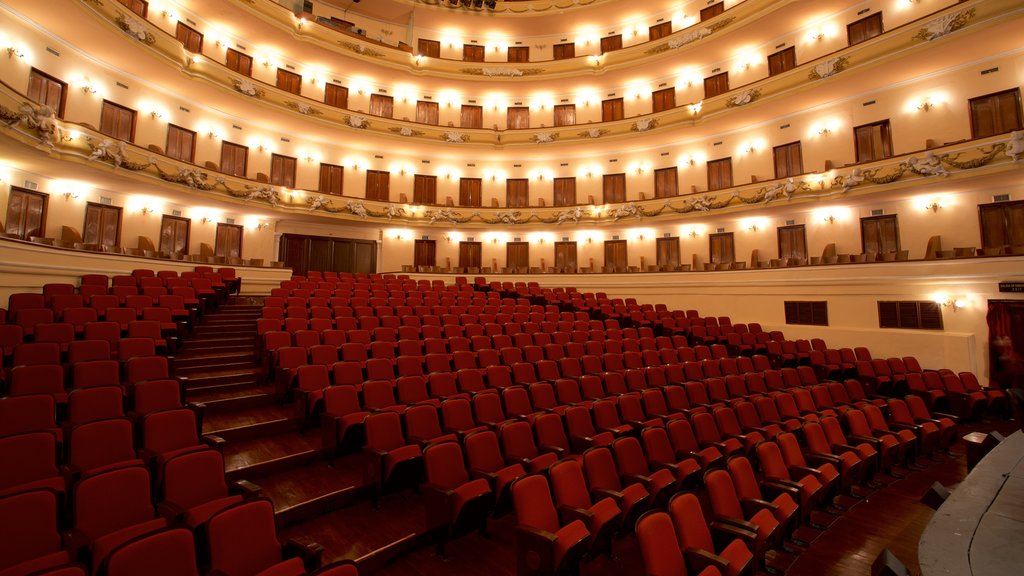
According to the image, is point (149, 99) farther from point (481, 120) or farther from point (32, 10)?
point (481, 120)

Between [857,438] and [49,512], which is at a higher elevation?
[49,512]

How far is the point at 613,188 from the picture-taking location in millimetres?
13695

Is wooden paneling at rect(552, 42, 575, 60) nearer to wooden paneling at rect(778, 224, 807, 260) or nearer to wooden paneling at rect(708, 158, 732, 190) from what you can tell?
wooden paneling at rect(708, 158, 732, 190)

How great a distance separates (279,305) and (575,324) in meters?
4.44

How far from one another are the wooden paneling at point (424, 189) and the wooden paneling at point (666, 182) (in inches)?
257

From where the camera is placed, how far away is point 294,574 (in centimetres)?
167

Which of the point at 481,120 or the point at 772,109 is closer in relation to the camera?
the point at 772,109

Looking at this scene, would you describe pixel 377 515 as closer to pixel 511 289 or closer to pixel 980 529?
pixel 980 529

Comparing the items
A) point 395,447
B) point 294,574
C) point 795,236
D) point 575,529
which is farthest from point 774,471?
point 795,236

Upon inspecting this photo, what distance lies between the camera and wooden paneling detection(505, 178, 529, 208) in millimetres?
14297

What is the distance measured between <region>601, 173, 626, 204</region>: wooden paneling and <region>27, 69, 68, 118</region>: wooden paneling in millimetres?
11946

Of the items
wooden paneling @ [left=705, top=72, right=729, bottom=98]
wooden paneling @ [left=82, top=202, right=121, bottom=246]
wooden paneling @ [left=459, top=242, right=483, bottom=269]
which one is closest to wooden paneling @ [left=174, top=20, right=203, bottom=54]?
wooden paneling @ [left=82, top=202, right=121, bottom=246]

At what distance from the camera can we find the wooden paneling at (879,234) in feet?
30.3

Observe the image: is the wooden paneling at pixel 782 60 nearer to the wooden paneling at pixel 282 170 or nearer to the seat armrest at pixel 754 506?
the seat armrest at pixel 754 506
